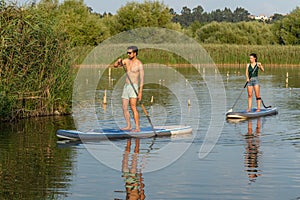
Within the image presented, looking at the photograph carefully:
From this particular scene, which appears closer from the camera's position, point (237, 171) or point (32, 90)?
point (237, 171)

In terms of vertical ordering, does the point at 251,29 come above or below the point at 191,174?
above

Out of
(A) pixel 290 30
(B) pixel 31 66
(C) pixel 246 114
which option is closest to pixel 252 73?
(C) pixel 246 114

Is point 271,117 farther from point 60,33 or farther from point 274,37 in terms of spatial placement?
point 274,37

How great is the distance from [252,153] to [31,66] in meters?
7.96

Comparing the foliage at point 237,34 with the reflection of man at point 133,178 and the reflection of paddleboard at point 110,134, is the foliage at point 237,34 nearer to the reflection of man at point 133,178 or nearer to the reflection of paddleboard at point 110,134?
the reflection of paddleboard at point 110,134

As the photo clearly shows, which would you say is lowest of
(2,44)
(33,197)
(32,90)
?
(33,197)

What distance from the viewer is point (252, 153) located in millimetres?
14109

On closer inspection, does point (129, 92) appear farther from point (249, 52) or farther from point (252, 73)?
point (249, 52)

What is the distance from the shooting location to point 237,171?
1220cm

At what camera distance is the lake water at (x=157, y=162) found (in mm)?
10641

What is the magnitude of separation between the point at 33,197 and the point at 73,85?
36.6 ft

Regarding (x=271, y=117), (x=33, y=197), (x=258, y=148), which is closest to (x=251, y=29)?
(x=271, y=117)

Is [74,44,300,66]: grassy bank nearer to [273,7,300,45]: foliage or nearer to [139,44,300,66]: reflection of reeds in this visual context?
[139,44,300,66]: reflection of reeds

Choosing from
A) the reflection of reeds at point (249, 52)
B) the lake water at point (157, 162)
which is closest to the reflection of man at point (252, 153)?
the lake water at point (157, 162)
